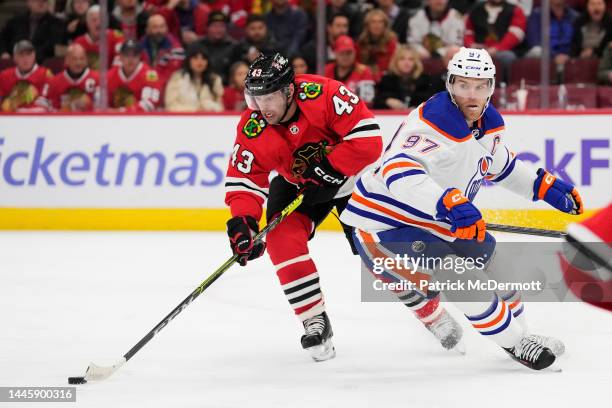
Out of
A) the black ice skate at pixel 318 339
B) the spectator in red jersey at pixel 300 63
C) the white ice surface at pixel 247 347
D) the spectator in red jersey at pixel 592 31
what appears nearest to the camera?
the white ice surface at pixel 247 347

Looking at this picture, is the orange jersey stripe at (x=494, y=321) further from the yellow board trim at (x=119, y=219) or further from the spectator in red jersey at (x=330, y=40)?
the spectator in red jersey at (x=330, y=40)

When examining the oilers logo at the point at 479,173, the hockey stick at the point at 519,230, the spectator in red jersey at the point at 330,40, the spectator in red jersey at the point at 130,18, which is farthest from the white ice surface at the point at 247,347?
the spectator in red jersey at the point at 130,18

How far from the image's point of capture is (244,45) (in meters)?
7.49

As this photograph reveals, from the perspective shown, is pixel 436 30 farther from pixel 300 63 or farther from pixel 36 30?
pixel 36 30

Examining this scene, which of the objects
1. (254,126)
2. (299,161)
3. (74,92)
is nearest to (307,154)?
(299,161)

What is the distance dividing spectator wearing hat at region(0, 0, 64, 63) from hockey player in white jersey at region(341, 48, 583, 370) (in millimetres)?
4575

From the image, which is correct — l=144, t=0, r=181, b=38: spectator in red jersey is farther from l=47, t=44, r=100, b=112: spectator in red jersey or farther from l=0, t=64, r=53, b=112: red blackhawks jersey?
l=0, t=64, r=53, b=112: red blackhawks jersey

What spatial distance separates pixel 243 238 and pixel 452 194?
0.76 m

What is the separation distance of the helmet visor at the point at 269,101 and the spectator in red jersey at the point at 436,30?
3788 millimetres

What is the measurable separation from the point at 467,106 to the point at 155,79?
451 centimetres

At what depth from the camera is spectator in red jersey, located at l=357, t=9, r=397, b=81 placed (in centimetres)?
730

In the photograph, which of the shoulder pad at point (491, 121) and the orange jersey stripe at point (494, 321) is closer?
the orange jersey stripe at point (494, 321)

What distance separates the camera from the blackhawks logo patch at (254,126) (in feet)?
12.0

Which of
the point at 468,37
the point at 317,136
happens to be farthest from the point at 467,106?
the point at 468,37
